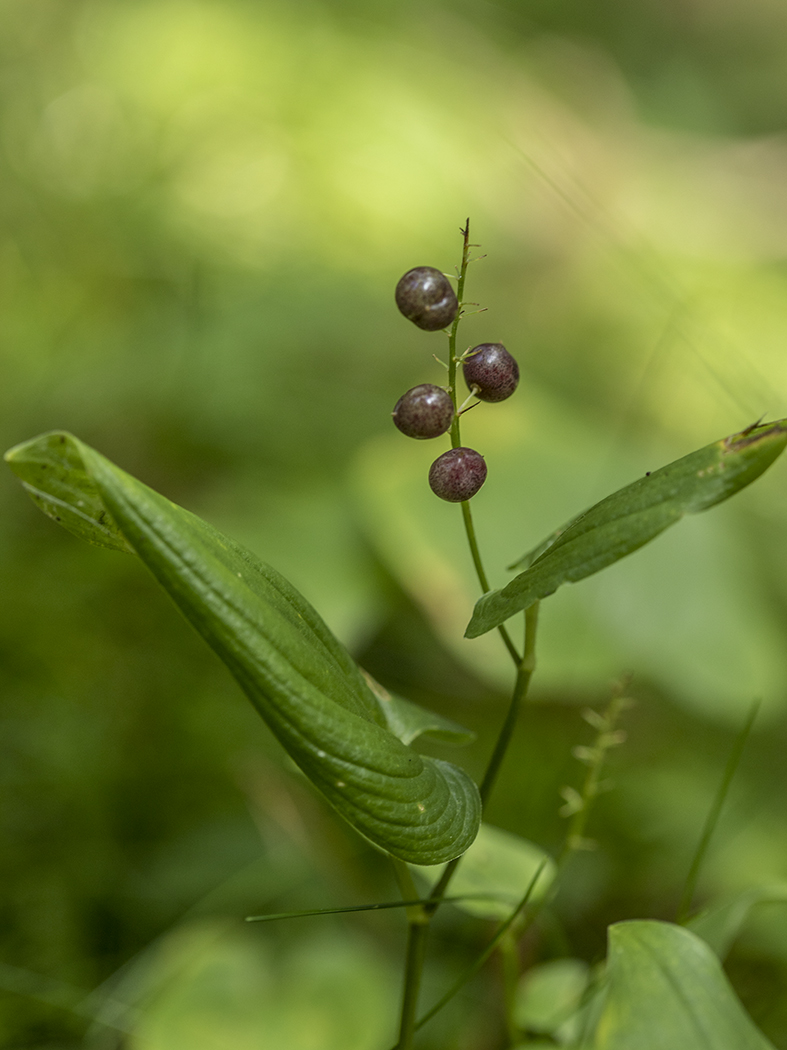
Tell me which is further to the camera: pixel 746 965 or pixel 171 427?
pixel 171 427

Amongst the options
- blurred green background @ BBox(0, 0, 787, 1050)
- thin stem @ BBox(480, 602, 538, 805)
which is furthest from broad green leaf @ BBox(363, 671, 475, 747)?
blurred green background @ BBox(0, 0, 787, 1050)


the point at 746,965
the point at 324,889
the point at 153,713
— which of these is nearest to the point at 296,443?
the point at 153,713

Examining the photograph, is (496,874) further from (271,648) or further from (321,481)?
(321,481)

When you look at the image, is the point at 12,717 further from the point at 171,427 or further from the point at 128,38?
the point at 128,38

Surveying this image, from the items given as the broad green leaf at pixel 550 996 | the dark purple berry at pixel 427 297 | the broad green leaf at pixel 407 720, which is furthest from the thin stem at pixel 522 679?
the broad green leaf at pixel 550 996

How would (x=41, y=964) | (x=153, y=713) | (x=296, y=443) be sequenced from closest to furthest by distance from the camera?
(x=41, y=964), (x=153, y=713), (x=296, y=443)

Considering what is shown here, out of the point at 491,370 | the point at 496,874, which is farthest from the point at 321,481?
the point at 491,370

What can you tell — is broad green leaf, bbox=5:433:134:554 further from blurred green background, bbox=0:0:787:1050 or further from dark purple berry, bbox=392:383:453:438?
blurred green background, bbox=0:0:787:1050
